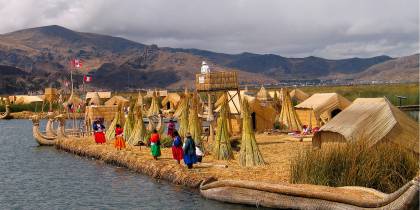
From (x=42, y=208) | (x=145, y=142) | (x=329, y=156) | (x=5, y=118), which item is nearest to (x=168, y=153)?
(x=145, y=142)

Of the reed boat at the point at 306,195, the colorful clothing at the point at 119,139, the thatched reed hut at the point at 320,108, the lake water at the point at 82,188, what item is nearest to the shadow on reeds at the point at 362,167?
the reed boat at the point at 306,195

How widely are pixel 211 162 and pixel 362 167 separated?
6570mm

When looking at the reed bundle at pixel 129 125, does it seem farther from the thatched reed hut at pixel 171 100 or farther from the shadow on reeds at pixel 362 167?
the thatched reed hut at pixel 171 100

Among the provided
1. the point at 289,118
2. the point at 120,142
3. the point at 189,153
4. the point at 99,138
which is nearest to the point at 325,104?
the point at 289,118

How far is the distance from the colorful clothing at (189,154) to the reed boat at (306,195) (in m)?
2.35

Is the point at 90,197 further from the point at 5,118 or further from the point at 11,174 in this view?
the point at 5,118

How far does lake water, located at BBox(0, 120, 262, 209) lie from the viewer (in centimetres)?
1482

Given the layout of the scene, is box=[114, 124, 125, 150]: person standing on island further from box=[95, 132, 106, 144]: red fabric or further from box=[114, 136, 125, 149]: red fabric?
box=[95, 132, 106, 144]: red fabric

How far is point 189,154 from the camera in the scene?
17.2 meters

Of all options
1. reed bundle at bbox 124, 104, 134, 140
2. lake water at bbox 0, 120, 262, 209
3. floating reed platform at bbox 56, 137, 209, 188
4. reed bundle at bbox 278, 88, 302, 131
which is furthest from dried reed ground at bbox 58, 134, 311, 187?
reed bundle at bbox 278, 88, 302, 131

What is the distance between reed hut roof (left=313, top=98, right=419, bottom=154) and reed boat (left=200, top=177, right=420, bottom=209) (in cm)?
324

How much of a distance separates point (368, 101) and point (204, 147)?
624cm

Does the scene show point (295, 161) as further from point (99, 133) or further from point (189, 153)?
point (99, 133)

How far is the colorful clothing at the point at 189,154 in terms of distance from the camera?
17219mm
